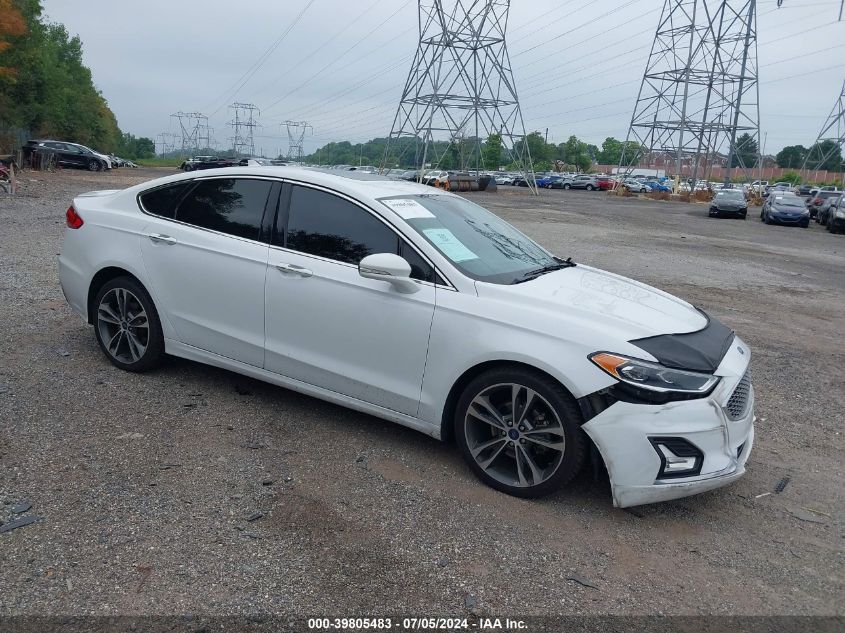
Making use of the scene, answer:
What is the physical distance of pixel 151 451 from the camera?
13.6ft

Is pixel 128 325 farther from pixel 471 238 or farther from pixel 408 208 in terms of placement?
pixel 471 238

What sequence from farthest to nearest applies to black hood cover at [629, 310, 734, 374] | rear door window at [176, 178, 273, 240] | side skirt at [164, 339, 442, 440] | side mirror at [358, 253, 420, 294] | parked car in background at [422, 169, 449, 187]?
parked car in background at [422, 169, 449, 187]
rear door window at [176, 178, 273, 240]
side skirt at [164, 339, 442, 440]
side mirror at [358, 253, 420, 294]
black hood cover at [629, 310, 734, 374]

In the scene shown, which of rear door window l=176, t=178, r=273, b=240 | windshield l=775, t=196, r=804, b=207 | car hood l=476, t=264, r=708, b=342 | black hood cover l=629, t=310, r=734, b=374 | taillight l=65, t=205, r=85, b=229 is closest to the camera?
black hood cover l=629, t=310, r=734, b=374

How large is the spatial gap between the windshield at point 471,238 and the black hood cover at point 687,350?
93 cm

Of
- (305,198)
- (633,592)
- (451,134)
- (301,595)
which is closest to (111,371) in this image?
(305,198)

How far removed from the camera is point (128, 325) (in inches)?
208

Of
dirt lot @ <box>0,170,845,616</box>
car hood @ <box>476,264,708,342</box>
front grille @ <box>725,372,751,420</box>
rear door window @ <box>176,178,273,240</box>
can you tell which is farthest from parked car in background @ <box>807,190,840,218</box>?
rear door window @ <box>176,178,273,240</box>

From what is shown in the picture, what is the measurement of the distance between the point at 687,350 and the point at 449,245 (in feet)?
4.97

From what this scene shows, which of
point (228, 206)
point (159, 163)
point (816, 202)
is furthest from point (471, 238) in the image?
point (159, 163)

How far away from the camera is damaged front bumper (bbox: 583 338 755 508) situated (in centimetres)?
351

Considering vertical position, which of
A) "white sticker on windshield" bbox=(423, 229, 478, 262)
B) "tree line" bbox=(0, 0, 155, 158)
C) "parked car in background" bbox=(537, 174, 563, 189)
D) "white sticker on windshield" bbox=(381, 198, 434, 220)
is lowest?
"parked car in background" bbox=(537, 174, 563, 189)

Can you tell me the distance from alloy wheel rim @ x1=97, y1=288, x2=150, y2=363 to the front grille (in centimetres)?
396

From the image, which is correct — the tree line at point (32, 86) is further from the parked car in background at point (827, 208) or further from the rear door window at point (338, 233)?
the parked car in background at point (827, 208)

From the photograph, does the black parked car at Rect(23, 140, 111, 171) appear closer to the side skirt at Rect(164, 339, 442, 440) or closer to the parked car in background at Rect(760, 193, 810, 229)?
the parked car in background at Rect(760, 193, 810, 229)
